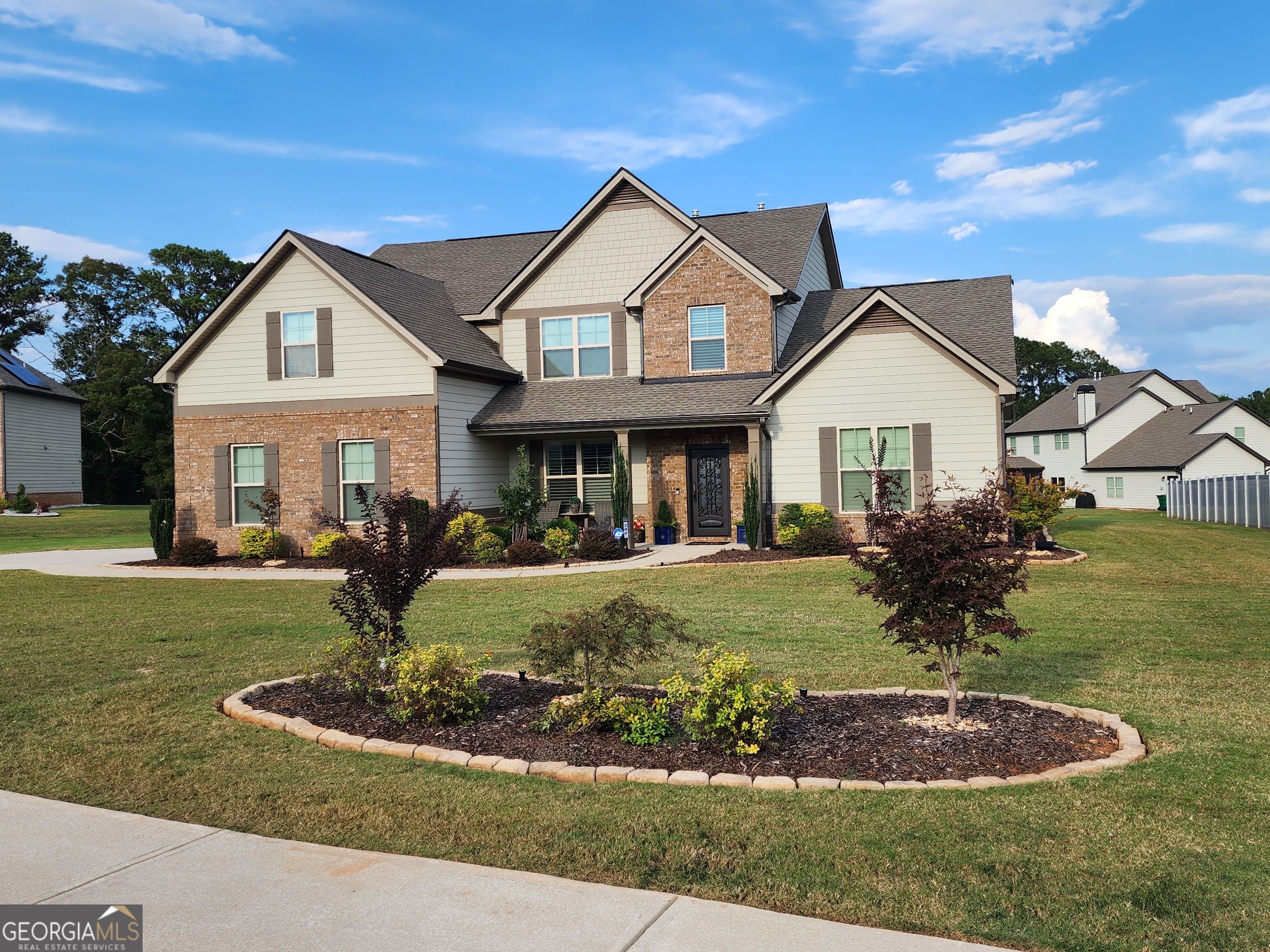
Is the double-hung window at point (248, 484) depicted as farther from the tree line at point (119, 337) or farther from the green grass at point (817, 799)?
the tree line at point (119, 337)

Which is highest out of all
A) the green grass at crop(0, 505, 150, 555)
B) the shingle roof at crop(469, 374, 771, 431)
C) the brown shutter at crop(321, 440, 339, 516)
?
the shingle roof at crop(469, 374, 771, 431)

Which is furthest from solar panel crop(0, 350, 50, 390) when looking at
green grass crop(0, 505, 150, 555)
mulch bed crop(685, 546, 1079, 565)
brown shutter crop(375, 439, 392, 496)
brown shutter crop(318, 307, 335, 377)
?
mulch bed crop(685, 546, 1079, 565)

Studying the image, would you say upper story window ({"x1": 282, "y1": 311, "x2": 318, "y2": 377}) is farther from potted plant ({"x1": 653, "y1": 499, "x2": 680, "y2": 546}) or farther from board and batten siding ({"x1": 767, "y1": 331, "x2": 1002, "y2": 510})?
board and batten siding ({"x1": 767, "y1": 331, "x2": 1002, "y2": 510})

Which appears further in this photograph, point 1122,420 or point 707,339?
point 1122,420

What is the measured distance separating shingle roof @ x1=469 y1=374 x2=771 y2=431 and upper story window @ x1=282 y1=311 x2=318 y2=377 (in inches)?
153

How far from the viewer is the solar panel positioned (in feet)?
130

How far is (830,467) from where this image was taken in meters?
19.1

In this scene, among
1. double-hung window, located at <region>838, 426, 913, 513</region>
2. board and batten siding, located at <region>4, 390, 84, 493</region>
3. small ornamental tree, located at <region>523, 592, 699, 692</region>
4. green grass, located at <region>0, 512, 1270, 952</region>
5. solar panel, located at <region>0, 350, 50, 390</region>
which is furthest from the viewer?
→ solar panel, located at <region>0, 350, 50, 390</region>

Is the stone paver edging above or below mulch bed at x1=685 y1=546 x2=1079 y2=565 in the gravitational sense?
below

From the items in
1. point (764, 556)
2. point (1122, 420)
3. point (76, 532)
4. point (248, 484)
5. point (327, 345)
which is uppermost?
point (327, 345)

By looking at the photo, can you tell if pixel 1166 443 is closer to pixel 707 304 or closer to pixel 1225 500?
pixel 1225 500

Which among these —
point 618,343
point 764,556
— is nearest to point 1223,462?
point 618,343

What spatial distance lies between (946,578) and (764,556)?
1140 centimetres

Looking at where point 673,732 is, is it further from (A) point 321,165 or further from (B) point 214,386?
(B) point 214,386
